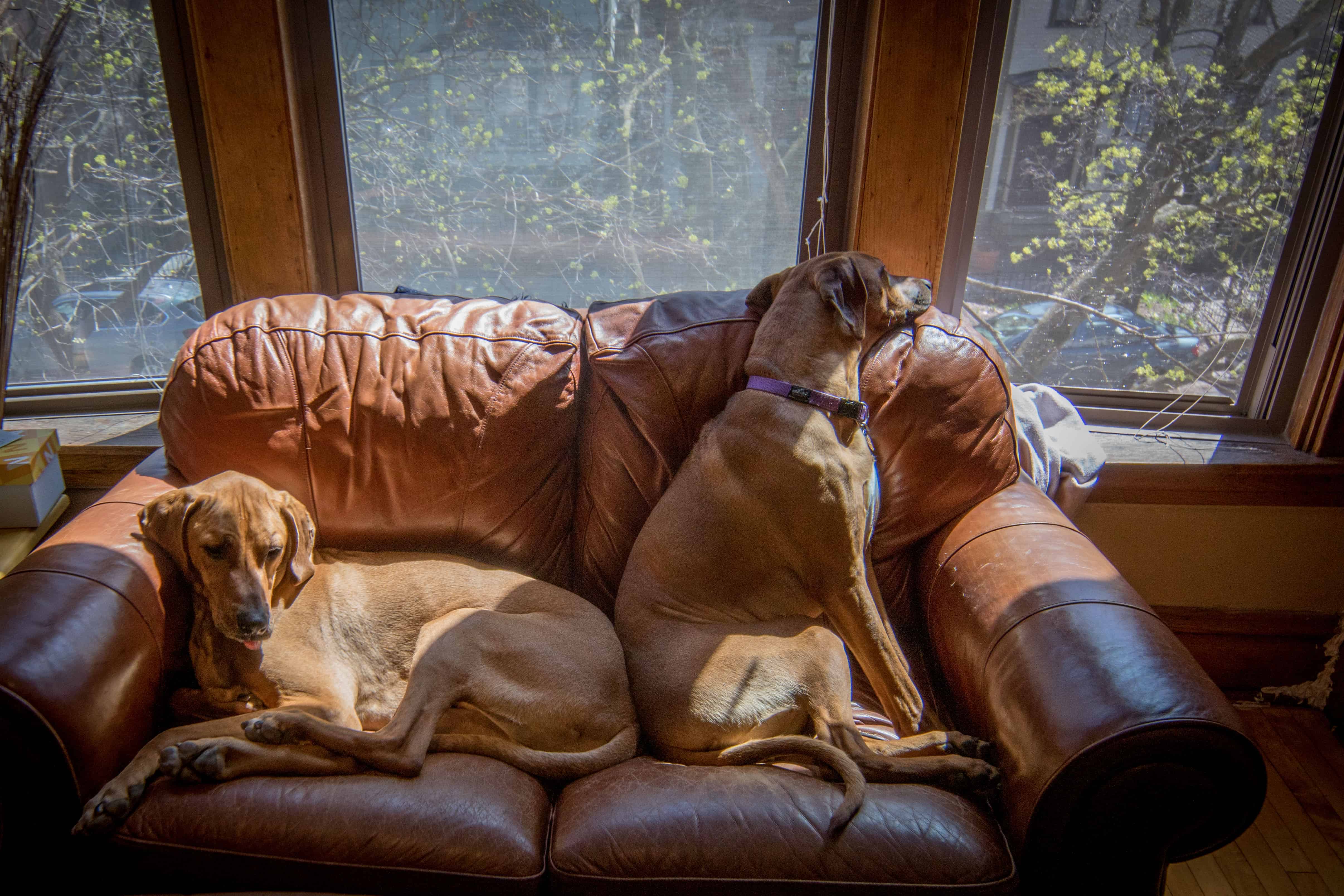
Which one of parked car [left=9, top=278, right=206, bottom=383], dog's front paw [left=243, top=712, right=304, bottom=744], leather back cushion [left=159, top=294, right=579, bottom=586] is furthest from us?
parked car [left=9, top=278, right=206, bottom=383]

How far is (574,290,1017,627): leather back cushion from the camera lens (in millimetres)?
1949

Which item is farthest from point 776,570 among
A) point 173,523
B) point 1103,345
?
point 1103,345

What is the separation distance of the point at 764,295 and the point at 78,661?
1.64 m

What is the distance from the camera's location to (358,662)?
1782 mm

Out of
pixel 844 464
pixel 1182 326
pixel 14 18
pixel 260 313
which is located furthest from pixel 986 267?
pixel 14 18

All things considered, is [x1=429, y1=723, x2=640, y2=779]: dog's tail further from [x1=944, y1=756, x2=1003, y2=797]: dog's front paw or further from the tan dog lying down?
[x1=944, y1=756, x2=1003, y2=797]: dog's front paw

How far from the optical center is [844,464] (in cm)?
176

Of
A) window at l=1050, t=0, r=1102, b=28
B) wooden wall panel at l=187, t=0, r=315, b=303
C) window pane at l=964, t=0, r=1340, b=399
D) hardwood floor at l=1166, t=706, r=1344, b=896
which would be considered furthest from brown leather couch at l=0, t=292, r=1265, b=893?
window at l=1050, t=0, r=1102, b=28

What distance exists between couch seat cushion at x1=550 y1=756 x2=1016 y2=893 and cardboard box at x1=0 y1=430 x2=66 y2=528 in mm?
1804

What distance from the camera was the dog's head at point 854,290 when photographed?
1.83m

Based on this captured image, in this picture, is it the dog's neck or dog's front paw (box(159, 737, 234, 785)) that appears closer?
dog's front paw (box(159, 737, 234, 785))

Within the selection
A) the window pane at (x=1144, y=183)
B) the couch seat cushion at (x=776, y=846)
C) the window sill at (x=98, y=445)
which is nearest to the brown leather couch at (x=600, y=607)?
the couch seat cushion at (x=776, y=846)

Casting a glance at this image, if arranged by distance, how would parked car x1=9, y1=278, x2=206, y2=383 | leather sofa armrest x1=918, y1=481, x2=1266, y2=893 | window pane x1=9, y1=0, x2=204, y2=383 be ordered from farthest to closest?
1. parked car x1=9, y1=278, x2=206, y2=383
2. window pane x1=9, y1=0, x2=204, y2=383
3. leather sofa armrest x1=918, y1=481, x2=1266, y2=893

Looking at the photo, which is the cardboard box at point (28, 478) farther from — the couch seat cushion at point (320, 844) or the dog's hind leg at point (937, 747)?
the dog's hind leg at point (937, 747)
